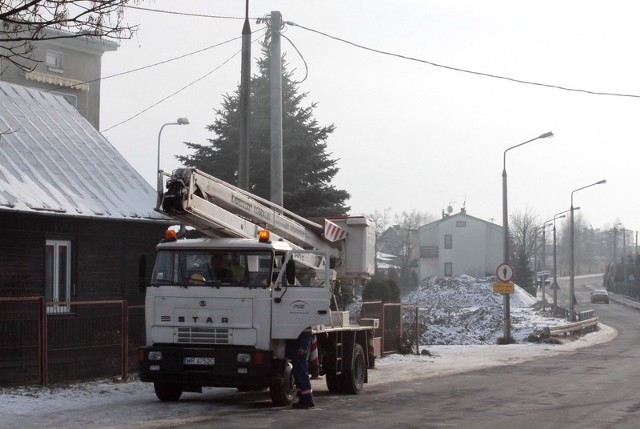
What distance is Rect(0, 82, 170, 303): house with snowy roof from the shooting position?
20.4 m

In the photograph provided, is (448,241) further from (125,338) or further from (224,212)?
(224,212)

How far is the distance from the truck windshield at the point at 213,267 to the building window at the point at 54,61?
45.8 m

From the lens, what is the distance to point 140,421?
567 inches

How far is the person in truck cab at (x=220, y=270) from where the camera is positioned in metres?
16.4

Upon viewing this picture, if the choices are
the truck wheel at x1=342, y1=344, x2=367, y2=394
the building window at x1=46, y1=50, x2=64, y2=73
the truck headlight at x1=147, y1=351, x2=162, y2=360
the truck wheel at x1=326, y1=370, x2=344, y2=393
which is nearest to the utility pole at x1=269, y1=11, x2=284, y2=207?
the truck wheel at x1=342, y1=344, x2=367, y2=394

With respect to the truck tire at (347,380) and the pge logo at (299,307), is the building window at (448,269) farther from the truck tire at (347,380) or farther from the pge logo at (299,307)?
the pge logo at (299,307)

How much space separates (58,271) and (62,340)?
10.8 feet

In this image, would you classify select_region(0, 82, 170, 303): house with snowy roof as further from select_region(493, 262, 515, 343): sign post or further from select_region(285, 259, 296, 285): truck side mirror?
select_region(493, 262, 515, 343): sign post

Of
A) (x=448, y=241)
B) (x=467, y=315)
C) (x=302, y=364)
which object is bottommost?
(x=467, y=315)

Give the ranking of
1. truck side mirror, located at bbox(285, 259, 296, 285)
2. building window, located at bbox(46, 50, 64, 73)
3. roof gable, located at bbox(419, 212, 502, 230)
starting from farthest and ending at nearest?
roof gable, located at bbox(419, 212, 502, 230)
building window, located at bbox(46, 50, 64, 73)
truck side mirror, located at bbox(285, 259, 296, 285)

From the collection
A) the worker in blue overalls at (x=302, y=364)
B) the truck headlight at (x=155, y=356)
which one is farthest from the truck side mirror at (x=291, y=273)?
the truck headlight at (x=155, y=356)

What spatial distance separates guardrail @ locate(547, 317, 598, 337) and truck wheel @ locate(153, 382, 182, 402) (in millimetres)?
26859

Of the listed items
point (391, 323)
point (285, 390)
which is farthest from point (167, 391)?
point (391, 323)

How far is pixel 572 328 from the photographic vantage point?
45.5m
